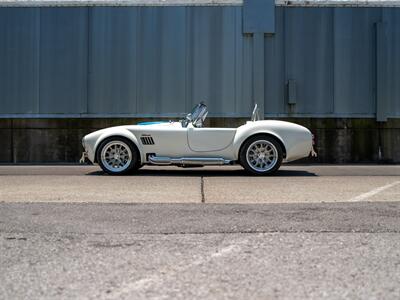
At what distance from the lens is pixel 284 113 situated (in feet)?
51.5

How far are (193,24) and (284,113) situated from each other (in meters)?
3.60

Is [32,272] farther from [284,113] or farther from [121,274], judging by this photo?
[284,113]

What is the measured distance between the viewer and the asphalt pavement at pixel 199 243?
338cm

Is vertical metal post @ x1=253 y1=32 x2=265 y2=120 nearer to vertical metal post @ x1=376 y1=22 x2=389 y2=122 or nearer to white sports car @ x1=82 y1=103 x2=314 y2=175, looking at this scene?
vertical metal post @ x1=376 y1=22 x2=389 y2=122

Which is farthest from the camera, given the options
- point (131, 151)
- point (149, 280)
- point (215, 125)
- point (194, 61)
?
point (194, 61)

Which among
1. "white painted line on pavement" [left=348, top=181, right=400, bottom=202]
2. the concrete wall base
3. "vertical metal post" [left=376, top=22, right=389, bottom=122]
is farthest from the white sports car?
"vertical metal post" [left=376, top=22, right=389, bottom=122]

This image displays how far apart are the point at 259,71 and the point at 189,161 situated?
6.52m

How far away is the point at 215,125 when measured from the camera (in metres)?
15.6

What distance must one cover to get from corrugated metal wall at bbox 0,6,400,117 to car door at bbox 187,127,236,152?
5898mm

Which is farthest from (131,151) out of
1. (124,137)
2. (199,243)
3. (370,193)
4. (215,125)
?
(215,125)

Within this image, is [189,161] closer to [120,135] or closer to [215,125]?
[120,135]

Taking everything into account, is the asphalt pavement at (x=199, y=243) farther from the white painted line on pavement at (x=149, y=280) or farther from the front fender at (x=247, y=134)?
the front fender at (x=247, y=134)

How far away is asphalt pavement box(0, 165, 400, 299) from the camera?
3.38 meters

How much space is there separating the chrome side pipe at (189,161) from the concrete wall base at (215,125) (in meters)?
5.80
